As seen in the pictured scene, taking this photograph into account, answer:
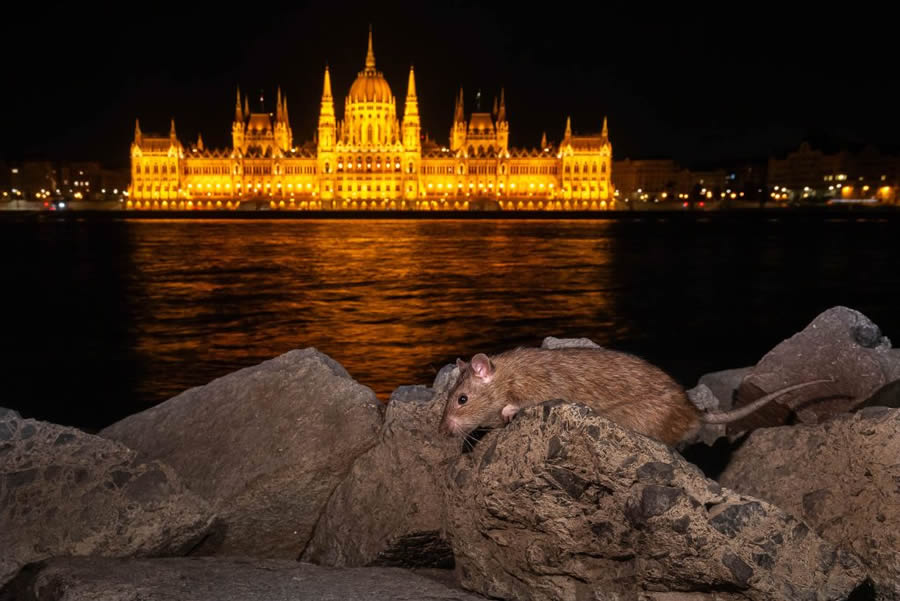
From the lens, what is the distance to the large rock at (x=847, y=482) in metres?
3.66

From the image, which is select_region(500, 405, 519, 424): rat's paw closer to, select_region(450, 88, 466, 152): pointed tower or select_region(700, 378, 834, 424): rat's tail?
select_region(700, 378, 834, 424): rat's tail

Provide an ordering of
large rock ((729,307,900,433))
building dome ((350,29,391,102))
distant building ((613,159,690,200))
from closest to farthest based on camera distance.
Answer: large rock ((729,307,900,433)) → building dome ((350,29,391,102)) → distant building ((613,159,690,200))

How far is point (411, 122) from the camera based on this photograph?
15425 centimetres

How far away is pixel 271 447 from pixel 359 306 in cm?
1966

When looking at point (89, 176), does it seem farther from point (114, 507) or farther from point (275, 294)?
point (114, 507)

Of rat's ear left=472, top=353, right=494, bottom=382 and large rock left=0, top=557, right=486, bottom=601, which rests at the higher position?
rat's ear left=472, top=353, right=494, bottom=382

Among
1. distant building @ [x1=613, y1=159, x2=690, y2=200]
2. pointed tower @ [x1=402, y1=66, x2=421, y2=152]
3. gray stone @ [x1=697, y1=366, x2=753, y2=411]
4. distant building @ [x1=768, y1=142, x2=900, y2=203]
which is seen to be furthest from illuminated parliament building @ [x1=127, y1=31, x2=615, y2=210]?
gray stone @ [x1=697, y1=366, x2=753, y2=411]

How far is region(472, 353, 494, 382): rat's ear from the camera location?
149 inches

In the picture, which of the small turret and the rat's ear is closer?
the rat's ear

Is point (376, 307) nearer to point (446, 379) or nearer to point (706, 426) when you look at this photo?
point (446, 379)

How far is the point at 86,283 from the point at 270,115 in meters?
147

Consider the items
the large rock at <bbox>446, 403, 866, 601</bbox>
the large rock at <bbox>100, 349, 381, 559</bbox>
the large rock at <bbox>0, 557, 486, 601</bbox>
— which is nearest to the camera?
the large rock at <bbox>446, 403, 866, 601</bbox>

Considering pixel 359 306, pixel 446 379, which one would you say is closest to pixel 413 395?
pixel 446 379

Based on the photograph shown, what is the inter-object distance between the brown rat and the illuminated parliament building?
143835 millimetres
